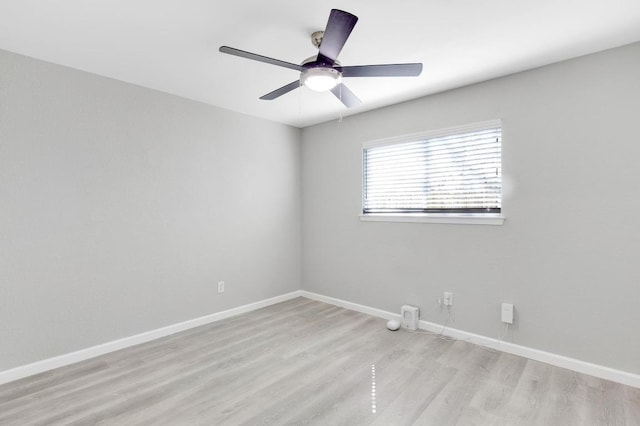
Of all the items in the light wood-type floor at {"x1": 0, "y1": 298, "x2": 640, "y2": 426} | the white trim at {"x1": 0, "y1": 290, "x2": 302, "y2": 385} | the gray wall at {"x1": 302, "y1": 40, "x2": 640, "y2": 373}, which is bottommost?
the light wood-type floor at {"x1": 0, "y1": 298, "x2": 640, "y2": 426}

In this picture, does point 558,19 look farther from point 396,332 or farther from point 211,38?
point 396,332

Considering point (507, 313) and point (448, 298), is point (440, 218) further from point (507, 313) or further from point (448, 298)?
point (507, 313)

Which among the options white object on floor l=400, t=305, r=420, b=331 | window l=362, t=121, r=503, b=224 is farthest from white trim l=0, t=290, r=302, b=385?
window l=362, t=121, r=503, b=224

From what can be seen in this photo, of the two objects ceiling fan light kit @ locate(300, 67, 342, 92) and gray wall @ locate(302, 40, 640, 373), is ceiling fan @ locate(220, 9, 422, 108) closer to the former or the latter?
ceiling fan light kit @ locate(300, 67, 342, 92)

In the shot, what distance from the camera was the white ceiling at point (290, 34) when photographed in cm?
186

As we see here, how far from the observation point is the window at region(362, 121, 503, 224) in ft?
9.65

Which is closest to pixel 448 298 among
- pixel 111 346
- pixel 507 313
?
pixel 507 313

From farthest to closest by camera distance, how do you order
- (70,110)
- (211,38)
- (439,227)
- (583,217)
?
(439,227), (70,110), (583,217), (211,38)

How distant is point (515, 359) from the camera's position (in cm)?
267

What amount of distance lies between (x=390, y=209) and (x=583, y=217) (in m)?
1.74

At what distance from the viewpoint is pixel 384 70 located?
196 centimetres

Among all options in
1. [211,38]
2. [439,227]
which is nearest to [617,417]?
→ [439,227]

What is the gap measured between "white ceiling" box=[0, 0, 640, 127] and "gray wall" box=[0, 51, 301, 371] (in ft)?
1.04

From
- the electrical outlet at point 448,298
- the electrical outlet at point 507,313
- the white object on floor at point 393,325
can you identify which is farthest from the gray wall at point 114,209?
the electrical outlet at point 507,313
